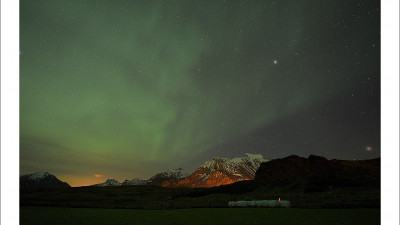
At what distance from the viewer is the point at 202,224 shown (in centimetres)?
1416

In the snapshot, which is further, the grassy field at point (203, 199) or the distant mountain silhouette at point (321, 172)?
the distant mountain silhouette at point (321, 172)

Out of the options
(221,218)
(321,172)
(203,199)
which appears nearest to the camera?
(221,218)

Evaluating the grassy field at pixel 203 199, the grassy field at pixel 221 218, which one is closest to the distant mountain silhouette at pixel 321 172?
the grassy field at pixel 203 199

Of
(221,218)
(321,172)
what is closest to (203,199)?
(221,218)

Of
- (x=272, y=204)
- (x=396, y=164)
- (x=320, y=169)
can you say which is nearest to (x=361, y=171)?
(x=320, y=169)

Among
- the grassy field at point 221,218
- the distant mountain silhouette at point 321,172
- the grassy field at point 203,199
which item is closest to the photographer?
the grassy field at point 221,218

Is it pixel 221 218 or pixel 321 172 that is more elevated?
pixel 221 218

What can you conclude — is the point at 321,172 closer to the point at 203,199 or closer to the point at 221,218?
the point at 203,199

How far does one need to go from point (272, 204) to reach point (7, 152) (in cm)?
2889

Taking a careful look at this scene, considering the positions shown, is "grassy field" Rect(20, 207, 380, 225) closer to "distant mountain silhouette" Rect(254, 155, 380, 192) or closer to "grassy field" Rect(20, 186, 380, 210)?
"grassy field" Rect(20, 186, 380, 210)

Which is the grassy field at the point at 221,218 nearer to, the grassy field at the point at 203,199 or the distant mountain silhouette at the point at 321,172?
the grassy field at the point at 203,199

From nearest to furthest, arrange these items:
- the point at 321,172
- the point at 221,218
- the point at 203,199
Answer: the point at 221,218
the point at 203,199
the point at 321,172

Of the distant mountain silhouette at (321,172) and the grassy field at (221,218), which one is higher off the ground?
the grassy field at (221,218)

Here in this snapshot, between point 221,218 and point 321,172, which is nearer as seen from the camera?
point 221,218
